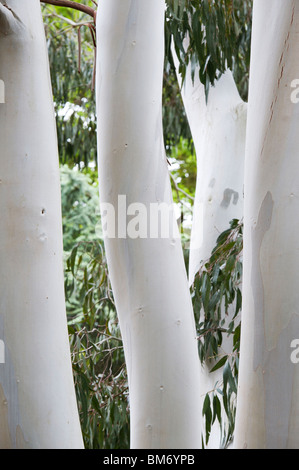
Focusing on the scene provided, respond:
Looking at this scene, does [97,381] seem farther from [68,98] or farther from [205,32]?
[68,98]

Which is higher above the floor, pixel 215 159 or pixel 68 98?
pixel 68 98

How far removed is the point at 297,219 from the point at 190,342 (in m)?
0.35

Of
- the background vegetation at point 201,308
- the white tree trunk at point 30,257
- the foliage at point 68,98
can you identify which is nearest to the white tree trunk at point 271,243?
the white tree trunk at point 30,257

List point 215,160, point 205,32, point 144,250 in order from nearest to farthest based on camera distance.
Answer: point 144,250
point 205,32
point 215,160

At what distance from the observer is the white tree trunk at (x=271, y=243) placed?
1.20 metres

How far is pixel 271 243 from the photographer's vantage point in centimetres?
125

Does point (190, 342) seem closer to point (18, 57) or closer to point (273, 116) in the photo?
point (273, 116)

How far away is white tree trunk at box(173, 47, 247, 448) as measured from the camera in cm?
276

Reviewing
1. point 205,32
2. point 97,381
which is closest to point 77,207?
point 97,381

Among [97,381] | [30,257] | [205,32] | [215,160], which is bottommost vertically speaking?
[97,381]

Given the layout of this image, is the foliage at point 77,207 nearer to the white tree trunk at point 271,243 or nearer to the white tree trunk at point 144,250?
the white tree trunk at point 144,250

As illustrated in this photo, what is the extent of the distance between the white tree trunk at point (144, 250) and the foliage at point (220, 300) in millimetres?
941

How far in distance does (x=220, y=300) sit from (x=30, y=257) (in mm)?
1280
